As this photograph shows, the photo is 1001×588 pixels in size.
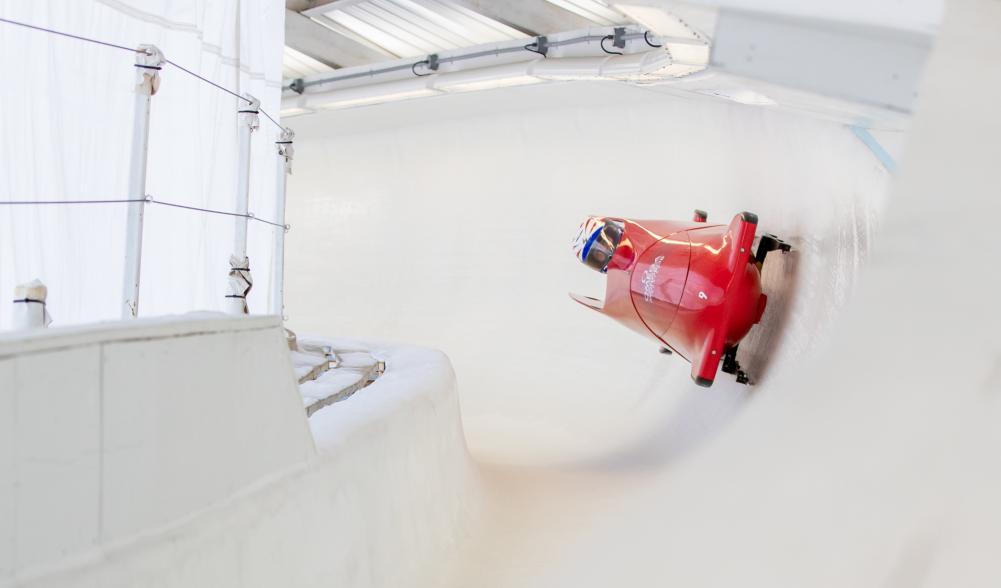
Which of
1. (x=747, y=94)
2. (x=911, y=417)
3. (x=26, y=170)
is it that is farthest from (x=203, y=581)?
(x=747, y=94)

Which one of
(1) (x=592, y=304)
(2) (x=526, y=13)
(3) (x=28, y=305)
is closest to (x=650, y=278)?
(1) (x=592, y=304)

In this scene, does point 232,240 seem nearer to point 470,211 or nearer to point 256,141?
point 256,141

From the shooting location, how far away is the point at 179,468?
4.17 ft

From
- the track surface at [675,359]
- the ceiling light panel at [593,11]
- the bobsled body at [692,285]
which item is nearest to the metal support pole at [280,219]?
the track surface at [675,359]

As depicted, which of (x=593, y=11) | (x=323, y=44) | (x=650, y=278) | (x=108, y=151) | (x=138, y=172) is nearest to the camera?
(x=138, y=172)

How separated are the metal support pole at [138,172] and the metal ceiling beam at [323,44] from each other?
5.79 meters

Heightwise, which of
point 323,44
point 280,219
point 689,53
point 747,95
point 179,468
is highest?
point 323,44

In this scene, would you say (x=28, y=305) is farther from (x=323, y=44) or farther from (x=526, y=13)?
(x=323, y=44)

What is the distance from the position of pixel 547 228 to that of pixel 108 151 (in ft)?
13.4

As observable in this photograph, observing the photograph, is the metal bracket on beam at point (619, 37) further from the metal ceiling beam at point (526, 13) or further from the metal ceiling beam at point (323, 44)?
the metal ceiling beam at point (323, 44)

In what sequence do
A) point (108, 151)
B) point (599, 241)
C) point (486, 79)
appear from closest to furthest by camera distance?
point (108, 151)
point (599, 241)
point (486, 79)

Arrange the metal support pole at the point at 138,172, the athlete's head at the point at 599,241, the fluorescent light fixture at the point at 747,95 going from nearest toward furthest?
the metal support pole at the point at 138,172
the fluorescent light fixture at the point at 747,95
the athlete's head at the point at 599,241

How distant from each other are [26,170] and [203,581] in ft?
4.62

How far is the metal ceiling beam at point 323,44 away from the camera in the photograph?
7.63 metres
